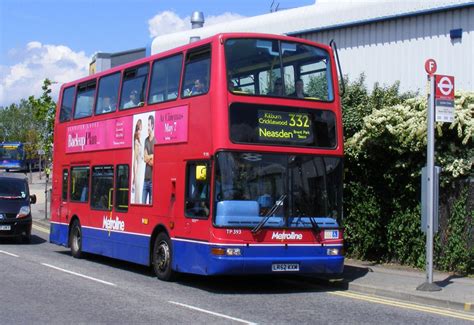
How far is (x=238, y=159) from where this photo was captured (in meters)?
11.9

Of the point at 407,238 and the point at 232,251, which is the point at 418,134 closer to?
the point at 407,238

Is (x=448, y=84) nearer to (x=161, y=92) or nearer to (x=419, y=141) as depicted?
(x=419, y=141)

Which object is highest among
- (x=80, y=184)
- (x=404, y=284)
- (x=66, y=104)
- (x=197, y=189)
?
(x=66, y=104)

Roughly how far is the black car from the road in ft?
17.7

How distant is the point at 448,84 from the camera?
1234 cm

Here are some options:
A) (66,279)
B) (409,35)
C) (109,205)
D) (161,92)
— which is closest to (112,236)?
(109,205)

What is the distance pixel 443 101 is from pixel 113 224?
7.51 m

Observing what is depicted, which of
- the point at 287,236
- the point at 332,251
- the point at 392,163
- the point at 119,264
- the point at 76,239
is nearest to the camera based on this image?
the point at 287,236

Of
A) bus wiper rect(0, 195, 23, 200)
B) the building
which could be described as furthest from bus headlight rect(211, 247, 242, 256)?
bus wiper rect(0, 195, 23, 200)

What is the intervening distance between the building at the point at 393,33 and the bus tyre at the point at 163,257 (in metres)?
9.99

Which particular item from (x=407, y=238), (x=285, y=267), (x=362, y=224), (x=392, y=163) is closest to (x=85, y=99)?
(x=362, y=224)

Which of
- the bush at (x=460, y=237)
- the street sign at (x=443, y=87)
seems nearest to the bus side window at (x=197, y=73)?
the street sign at (x=443, y=87)

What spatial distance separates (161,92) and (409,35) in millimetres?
10159

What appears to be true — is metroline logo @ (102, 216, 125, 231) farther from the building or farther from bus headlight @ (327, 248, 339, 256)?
the building
